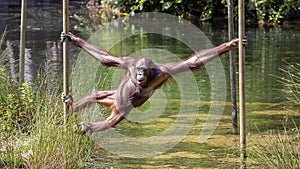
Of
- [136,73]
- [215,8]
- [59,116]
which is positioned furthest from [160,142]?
[215,8]

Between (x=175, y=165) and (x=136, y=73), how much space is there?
1240mm

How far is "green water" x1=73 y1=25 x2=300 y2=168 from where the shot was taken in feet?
21.0

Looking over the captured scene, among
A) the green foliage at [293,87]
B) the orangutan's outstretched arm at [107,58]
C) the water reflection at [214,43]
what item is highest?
the orangutan's outstretched arm at [107,58]

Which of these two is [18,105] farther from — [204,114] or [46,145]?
[204,114]

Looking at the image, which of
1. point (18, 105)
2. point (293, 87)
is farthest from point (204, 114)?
point (18, 105)

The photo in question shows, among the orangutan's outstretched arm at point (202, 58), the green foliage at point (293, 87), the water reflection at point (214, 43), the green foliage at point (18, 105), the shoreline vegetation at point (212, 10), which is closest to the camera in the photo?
the orangutan's outstretched arm at point (202, 58)

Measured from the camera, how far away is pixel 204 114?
8.75 meters

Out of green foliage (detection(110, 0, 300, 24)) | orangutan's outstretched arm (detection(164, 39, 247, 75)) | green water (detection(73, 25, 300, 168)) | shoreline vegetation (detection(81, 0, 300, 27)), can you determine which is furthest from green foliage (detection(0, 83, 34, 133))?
shoreline vegetation (detection(81, 0, 300, 27))

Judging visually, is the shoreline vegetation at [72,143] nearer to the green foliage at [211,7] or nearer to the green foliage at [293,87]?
the green foliage at [293,87]

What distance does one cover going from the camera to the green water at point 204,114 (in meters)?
6.39

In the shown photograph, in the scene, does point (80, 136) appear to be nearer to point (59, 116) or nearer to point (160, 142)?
point (59, 116)

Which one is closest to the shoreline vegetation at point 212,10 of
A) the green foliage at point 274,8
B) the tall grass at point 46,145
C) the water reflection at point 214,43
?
the green foliage at point 274,8

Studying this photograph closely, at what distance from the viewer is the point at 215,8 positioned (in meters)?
25.4

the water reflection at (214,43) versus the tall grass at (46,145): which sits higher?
the tall grass at (46,145)
